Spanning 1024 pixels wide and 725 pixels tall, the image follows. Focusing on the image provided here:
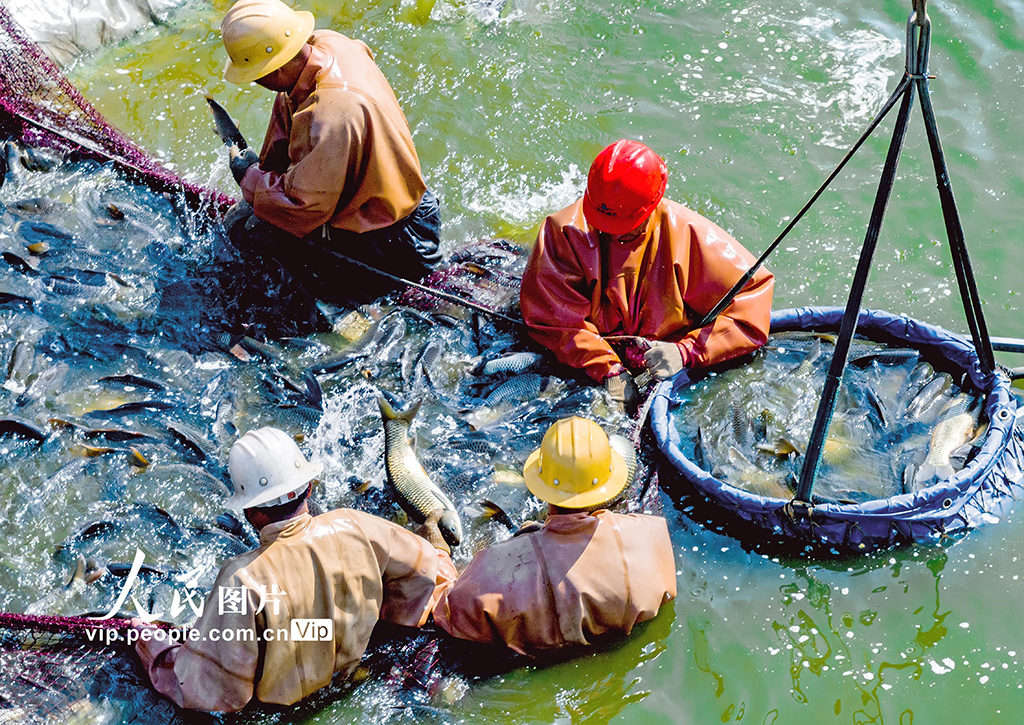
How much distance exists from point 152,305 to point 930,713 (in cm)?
543

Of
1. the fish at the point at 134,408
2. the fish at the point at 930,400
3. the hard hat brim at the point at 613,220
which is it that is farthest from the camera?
the fish at the point at 134,408

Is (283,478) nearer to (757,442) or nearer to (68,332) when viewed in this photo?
(757,442)

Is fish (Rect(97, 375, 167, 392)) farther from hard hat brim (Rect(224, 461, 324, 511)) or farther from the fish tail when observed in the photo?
hard hat brim (Rect(224, 461, 324, 511))

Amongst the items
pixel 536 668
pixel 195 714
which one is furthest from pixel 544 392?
pixel 195 714

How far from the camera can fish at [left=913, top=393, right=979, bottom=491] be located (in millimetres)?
4605

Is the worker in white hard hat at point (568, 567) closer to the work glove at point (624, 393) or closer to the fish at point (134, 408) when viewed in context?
the work glove at point (624, 393)

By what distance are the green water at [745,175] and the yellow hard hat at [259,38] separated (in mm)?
2089

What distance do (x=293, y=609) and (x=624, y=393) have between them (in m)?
2.44

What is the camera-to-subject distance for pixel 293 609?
3740 millimetres

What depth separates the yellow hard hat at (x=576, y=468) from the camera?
3854mm

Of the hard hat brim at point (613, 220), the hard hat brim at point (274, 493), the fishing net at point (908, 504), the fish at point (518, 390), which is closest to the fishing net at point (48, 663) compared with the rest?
the hard hat brim at point (274, 493)

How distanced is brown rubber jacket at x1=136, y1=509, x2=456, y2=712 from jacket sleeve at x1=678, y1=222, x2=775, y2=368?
2.10m

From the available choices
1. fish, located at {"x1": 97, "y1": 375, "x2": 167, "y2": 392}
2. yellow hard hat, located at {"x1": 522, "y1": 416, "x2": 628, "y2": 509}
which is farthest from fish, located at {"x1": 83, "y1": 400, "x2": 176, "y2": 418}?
yellow hard hat, located at {"x1": 522, "y1": 416, "x2": 628, "y2": 509}

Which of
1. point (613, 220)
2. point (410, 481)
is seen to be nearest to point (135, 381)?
point (410, 481)
